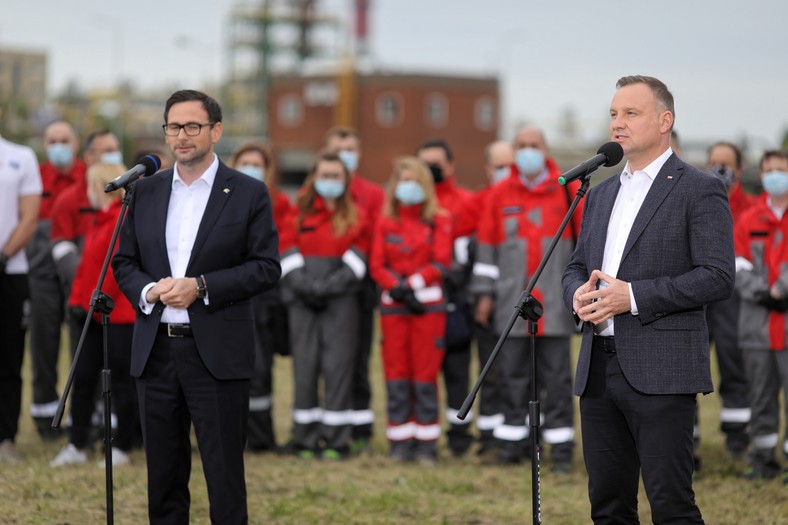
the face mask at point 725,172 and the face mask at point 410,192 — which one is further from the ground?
the face mask at point 725,172

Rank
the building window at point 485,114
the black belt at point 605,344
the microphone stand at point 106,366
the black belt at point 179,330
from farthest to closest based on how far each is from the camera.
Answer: the building window at point 485,114, the black belt at point 179,330, the microphone stand at point 106,366, the black belt at point 605,344

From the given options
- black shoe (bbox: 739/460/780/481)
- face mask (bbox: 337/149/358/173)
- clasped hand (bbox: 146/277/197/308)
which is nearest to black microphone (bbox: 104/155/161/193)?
clasped hand (bbox: 146/277/197/308)

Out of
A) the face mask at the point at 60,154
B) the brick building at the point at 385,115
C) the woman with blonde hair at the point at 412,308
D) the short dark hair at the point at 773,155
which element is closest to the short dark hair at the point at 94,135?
the face mask at the point at 60,154

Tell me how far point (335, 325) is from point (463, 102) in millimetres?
61844

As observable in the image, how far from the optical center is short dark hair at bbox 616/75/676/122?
5246mm

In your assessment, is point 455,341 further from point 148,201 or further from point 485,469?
point 148,201

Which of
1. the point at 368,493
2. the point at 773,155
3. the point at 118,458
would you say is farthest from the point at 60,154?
the point at 773,155

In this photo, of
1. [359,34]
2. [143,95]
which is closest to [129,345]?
[359,34]

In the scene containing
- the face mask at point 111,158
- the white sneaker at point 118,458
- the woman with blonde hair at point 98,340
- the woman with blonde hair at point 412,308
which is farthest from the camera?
the face mask at point 111,158

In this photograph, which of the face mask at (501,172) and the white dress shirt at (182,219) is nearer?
the white dress shirt at (182,219)

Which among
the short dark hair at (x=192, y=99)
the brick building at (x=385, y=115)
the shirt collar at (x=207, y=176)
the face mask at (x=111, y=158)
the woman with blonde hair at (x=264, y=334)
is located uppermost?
the brick building at (x=385, y=115)

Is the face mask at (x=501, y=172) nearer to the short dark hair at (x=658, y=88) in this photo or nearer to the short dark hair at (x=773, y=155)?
the short dark hair at (x=773, y=155)

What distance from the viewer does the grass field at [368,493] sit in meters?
7.54

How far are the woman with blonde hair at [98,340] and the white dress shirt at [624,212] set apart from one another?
445cm
